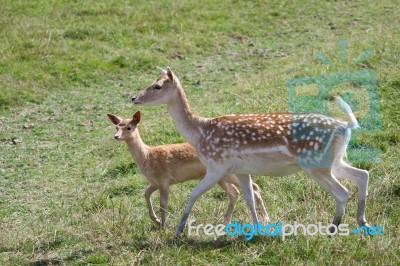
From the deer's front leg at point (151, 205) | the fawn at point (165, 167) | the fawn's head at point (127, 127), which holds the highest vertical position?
the fawn's head at point (127, 127)

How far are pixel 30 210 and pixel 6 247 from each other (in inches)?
48.8

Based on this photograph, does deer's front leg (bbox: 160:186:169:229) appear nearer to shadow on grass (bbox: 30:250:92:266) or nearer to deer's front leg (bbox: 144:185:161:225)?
deer's front leg (bbox: 144:185:161:225)

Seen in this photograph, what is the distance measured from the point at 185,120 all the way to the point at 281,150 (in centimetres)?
104

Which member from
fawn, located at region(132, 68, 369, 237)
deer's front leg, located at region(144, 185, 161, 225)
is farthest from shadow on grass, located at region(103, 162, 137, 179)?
fawn, located at region(132, 68, 369, 237)

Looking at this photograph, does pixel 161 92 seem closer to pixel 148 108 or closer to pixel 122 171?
pixel 122 171

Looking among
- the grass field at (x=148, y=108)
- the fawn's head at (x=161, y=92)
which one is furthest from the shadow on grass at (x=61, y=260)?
the fawn's head at (x=161, y=92)

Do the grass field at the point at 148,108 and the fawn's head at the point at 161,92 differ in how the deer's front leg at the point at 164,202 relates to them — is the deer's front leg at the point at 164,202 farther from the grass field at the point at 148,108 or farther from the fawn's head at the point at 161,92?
the fawn's head at the point at 161,92

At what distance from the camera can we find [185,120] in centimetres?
733

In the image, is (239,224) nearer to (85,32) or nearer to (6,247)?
(6,247)

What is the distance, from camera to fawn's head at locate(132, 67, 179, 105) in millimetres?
7328

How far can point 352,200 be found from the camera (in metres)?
7.44

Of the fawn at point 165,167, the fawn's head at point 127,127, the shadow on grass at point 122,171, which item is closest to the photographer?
the fawn at point 165,167

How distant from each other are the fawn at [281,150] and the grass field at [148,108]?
37cm

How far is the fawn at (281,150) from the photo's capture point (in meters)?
6.66
